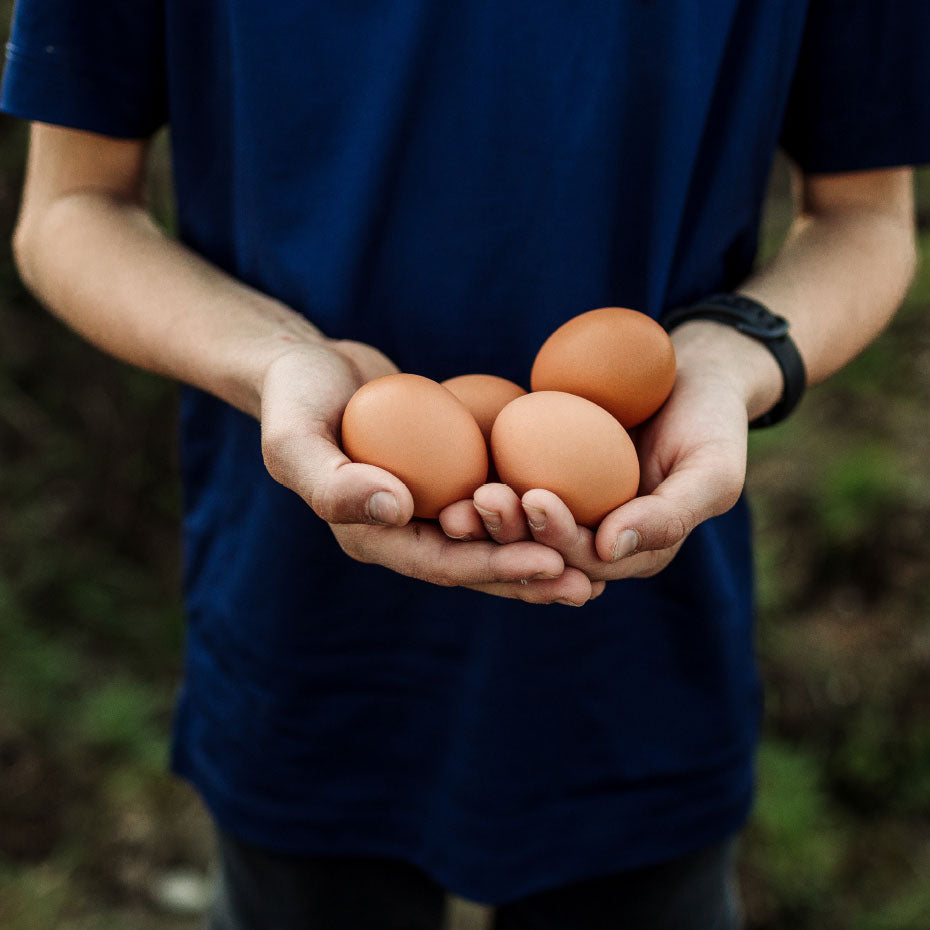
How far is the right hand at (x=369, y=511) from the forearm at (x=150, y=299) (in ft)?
0.27

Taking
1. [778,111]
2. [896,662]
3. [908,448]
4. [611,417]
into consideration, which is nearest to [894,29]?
[778,111]

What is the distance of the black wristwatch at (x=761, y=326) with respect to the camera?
1052 millimetres

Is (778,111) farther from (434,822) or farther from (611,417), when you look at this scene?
(434,822)

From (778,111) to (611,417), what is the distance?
1.38ft

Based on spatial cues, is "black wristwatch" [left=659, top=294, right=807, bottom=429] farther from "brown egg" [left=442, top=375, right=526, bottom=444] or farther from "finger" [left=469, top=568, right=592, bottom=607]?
"finger" [left=469, top=568, right=592, bottom=607]

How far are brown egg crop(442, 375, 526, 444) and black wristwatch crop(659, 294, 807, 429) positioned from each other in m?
0.24

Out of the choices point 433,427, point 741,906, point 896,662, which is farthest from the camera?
point 896,662

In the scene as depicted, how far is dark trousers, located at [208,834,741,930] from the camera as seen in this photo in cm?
121

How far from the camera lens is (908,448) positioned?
8.88 feet

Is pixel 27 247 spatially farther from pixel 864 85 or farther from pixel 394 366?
pixel 864 85

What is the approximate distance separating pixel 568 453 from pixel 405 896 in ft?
2.34

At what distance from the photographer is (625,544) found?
792 millimetres

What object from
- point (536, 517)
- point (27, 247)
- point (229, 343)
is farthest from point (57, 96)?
point (536, 517)

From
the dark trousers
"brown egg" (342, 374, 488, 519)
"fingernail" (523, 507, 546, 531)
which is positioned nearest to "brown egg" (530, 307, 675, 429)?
"brown egg" (342, 374, 488, 519)
